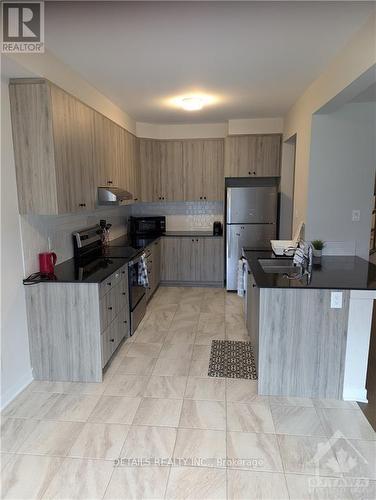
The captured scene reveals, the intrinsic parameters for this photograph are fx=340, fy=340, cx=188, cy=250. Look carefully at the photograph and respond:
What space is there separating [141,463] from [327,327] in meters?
1.58

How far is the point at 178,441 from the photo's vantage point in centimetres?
220

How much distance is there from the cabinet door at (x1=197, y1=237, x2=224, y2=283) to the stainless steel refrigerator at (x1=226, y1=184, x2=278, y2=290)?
0.24 metres

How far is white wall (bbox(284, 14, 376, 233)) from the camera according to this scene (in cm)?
212

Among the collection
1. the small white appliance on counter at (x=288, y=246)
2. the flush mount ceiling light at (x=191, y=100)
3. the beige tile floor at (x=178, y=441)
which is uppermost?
the flush mount ceiling light at (x=191, y=100)

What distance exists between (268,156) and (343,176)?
6.21 feet

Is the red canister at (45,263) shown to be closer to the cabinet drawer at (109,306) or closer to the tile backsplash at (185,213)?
the cabinet drawer at (109,306)

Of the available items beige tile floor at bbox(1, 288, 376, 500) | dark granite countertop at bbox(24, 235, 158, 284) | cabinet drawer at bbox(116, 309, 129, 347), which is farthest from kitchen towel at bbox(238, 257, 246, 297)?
cabinet drawer at bbox(116, 309, 129, 347)

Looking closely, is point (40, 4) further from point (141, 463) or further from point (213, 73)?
point (141, 463)

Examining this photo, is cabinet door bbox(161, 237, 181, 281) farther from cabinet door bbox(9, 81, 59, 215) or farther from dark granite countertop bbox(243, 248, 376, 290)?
cabinet door bbox(9, 81, 59, 215)

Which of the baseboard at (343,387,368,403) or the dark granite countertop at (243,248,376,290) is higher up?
the dark granite countertop at (243,248,376,290)

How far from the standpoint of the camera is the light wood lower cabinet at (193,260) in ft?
17.8

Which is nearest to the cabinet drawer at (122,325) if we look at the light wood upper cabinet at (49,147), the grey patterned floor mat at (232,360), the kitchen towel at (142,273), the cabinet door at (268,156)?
the kitchen towel at (142,273)

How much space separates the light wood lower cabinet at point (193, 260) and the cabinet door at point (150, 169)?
0.79 metres

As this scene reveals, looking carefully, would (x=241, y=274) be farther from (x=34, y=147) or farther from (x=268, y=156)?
(x=34, y=147)
